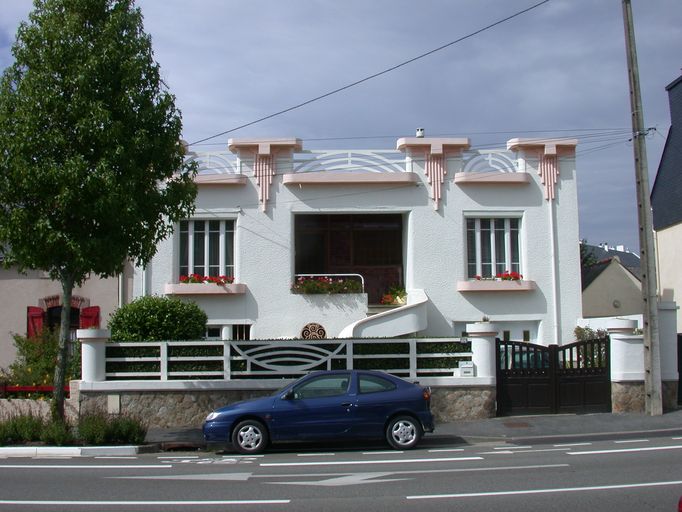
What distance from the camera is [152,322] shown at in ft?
54.7

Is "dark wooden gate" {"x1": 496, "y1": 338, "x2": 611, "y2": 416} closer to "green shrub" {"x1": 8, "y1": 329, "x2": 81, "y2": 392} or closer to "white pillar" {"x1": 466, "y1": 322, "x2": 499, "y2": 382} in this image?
"white pillar" {"x1": 466, "y1": 322, "x2": 499, "y2": 382}

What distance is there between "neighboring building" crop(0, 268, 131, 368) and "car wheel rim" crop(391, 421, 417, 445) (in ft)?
36.5

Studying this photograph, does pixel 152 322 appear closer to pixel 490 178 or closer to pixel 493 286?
pixel 493 286

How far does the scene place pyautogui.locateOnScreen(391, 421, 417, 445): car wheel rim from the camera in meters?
12.8

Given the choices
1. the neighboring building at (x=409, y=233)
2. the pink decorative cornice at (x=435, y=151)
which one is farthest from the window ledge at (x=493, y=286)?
the pink decorative cornice at (x=435, y=151)

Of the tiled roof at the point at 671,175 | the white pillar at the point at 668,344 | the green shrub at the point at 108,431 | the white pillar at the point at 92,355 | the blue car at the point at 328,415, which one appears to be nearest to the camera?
the blue car at the point at 328,415

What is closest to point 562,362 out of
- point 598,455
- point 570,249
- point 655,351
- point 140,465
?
point 655,351

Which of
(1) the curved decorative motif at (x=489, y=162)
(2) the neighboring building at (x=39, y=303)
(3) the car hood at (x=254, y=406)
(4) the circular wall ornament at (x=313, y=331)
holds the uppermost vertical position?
(1) the curved decorative motif at (x=489, y=162)

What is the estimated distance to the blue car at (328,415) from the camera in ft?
41.2

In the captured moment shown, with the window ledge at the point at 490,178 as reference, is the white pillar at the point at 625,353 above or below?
below

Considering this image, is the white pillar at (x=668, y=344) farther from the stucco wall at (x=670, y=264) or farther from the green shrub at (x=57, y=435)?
the green shrub at (x=57, y=435)

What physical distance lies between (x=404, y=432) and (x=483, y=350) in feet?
12.5

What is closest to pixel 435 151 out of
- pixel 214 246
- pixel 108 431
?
pixel 214 246

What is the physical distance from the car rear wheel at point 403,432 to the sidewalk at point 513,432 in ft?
4.27
